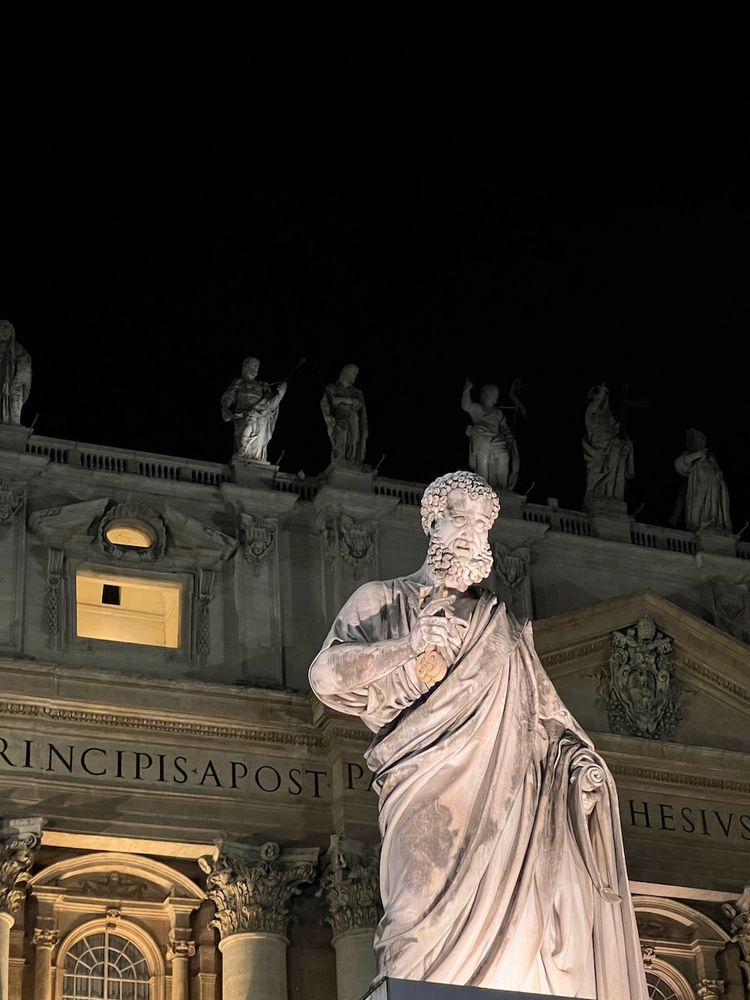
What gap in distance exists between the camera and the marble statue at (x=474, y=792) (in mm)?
5824

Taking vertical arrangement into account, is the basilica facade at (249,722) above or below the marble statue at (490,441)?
below

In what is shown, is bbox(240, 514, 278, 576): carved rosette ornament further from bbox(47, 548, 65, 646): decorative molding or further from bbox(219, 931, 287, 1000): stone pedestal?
bbox(219, 931, 287, 1000): stone pedestal

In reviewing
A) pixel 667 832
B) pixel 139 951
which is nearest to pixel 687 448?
pixel 667 832

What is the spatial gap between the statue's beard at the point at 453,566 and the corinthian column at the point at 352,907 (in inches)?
599

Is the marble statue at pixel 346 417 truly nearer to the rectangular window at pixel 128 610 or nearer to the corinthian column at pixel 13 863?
the rectangular window at pixel 128 610

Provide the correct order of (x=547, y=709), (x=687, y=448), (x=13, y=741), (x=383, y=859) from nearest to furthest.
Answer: (x=383, y=859) → (x=547, y=709) → (x=13, y=741) → (x=687, y=448)

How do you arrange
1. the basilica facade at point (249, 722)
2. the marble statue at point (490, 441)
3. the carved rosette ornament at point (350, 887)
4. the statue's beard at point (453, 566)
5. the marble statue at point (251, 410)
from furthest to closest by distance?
the marble statue at point (490, 441) < the marble statue at point (251, 410) < the basilica facade at point (249, 722) < the carved rosette ornament at point (350, 887) < the statue's beard at point (453, 566)

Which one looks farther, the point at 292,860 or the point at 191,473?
the point at 191,473

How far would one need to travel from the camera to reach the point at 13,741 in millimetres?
22047

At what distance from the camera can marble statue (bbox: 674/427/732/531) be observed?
26875 mm

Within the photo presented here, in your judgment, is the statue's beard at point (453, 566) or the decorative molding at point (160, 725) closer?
the statue's beard at point (453, 566)

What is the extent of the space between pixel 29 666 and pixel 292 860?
3695 millimetres

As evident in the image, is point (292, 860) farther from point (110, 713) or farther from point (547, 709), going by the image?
point (547, 709)

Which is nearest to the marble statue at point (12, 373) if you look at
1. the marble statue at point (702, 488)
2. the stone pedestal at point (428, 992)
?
the marble statue at point (702, 488)
